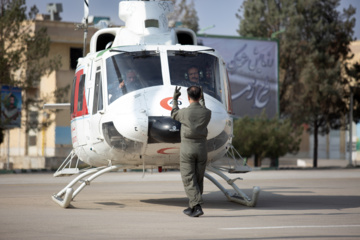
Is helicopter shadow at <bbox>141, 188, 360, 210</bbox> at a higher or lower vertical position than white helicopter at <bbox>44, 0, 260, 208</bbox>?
lower

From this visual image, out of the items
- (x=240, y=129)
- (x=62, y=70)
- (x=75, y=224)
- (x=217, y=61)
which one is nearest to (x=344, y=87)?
(x=240, y=129)

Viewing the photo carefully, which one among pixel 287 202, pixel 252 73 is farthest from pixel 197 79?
pixel 252 73

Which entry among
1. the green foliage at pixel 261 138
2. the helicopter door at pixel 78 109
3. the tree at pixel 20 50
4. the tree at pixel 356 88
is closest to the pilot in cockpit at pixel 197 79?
the helicopter door at pixel 78 109

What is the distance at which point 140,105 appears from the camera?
11.9 meters

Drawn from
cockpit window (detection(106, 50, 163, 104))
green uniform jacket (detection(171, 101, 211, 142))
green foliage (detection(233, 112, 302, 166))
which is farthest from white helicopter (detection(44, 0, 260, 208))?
green foliage (detection(233, 112, 302, 166))

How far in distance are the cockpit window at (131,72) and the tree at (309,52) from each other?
131 ft

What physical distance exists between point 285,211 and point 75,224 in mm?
4106

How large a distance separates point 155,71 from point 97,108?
1.29 m

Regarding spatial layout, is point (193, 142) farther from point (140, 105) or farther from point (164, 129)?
point (140, 105)

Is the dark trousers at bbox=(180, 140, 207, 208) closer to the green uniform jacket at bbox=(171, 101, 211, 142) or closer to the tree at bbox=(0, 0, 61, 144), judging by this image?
the green uniform jacket at bbox=(171, 101, 211, 142)

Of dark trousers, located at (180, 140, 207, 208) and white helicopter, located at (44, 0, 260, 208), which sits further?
white helicopter, located at (44, 0, 260, 208)

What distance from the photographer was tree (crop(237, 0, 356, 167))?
172 ft

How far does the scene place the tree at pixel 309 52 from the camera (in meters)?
52.3

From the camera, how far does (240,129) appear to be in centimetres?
4266
